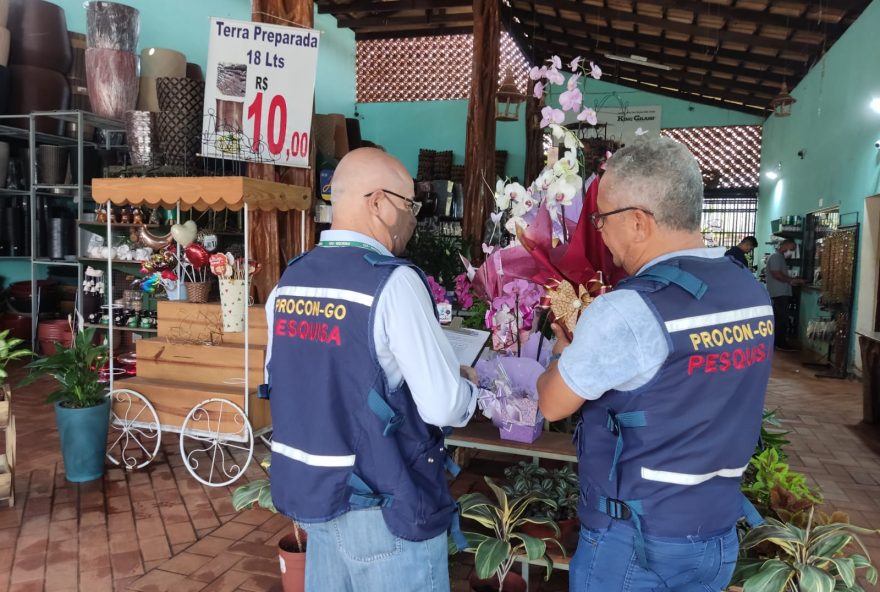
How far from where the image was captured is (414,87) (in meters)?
12.5

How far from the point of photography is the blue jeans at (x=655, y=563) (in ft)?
4.33

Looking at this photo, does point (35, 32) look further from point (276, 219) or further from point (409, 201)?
point (409, 201)

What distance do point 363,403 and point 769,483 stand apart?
Answer: 199cm

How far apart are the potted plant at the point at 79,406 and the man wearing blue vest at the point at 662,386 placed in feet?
9.91

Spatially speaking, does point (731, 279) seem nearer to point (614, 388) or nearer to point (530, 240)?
point (614, 388)

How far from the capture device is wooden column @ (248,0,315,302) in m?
3.96

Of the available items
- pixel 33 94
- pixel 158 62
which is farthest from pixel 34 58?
pixel 158 62

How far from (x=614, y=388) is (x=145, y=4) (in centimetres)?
770

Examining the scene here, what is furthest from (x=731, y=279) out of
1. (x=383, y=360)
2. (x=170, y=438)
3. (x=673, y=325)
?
(x=170, y=438)

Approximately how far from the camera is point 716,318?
1.25 metres

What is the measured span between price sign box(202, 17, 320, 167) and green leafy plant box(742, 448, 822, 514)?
304 cm

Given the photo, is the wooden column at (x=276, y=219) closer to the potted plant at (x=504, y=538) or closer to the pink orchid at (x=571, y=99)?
the potted plant at (x=504, y=538)

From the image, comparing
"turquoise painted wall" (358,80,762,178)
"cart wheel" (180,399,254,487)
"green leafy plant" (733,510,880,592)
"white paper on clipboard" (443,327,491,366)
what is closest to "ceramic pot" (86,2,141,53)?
"cart wheel" (180,399,254,487)

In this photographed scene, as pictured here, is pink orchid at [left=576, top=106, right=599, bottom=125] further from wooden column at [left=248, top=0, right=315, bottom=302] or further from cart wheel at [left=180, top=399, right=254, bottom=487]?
wooden column at [left=248, top=0, right=315, bottom=302]
